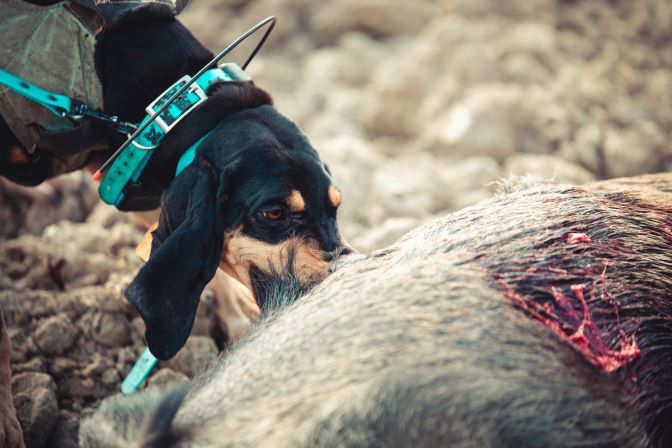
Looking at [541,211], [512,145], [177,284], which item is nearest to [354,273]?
[541,211]

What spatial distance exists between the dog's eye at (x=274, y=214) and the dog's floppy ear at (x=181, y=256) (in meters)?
0.14

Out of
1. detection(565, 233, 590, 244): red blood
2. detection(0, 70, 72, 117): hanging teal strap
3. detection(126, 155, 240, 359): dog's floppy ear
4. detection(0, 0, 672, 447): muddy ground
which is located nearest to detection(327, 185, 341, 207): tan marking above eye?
detection(126, 155, 240, 359): dog's floppy ear

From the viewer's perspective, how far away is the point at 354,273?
1611 millimetres

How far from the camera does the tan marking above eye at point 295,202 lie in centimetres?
247

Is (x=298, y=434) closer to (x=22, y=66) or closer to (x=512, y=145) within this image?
(x=22, y=66)

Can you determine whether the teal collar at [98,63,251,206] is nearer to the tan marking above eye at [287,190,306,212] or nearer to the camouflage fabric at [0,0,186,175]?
the camouflage fabric at [0,0,186,175]

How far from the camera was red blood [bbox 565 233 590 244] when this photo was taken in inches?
59.6

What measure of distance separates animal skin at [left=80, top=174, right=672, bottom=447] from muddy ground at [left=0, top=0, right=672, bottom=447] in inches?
34.7

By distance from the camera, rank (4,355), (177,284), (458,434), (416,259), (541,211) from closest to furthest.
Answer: (458,434) < (416,259) < (541,211) < (4,355) < (177,284)

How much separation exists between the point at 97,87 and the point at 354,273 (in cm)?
150

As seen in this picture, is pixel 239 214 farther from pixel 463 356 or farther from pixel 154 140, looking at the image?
pixel 463 356

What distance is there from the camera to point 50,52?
2404mm

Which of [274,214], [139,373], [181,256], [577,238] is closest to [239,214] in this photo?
[274,214]

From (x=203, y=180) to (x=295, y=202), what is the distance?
1.13 feet
